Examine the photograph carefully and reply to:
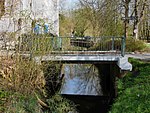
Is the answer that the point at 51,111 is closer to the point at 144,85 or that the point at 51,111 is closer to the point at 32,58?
the point at 32,58

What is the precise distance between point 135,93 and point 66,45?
24.2 feet


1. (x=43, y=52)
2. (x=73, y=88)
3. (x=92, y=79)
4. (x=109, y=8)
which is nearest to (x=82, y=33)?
(x=109, y=8)

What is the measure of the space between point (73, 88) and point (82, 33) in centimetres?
2828

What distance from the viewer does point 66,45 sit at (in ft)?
54.8

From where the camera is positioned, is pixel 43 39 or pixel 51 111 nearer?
pixel 51 111

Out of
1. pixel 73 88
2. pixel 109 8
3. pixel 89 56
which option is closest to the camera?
pixel 89 56

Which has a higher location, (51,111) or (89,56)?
(89,56)

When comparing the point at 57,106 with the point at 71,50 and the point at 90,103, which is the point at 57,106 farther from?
the point at 71,50

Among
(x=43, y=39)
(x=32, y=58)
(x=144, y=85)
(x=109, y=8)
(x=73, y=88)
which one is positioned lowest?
(x=73, y=88)

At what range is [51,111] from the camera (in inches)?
408

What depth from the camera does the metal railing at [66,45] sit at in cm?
1070

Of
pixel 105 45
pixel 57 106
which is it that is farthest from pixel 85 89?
pixel 57 106

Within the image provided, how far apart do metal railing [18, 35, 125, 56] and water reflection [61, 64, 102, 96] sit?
2759 millimetres

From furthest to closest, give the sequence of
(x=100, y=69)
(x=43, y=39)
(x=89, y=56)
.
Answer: (x=100, y=69) < (x=89, y=56) < (x=43, y=39)
